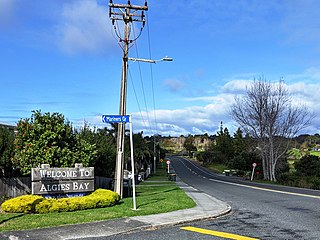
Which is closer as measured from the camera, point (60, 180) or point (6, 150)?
point (60, 180)

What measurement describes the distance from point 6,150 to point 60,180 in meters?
4.51

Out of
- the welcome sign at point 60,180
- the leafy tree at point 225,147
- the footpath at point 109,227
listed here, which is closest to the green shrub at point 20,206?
the welcome sign at point 60,180

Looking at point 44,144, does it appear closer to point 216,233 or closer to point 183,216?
point 183,216

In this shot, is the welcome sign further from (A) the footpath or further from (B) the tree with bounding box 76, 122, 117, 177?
(B) the tree with bounding box 76, 122, 117, 177

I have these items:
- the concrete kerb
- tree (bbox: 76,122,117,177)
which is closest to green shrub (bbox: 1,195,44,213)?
the concrete kerb

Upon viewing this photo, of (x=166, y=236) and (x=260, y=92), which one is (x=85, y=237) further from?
(x=260, y=92)

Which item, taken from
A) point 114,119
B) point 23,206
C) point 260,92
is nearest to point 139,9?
point 114,119

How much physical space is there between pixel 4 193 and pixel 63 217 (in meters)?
5.21

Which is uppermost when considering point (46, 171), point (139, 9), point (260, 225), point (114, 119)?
point (139, 9)

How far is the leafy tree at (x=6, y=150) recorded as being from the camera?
1698 cm

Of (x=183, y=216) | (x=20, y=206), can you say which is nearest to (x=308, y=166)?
(x=183, y=216)

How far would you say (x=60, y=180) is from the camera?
14156mm

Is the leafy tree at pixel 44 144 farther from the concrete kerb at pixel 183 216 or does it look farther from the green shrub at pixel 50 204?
the concrete kerb at pixel 183 216

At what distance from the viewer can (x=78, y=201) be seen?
12.8 metres
